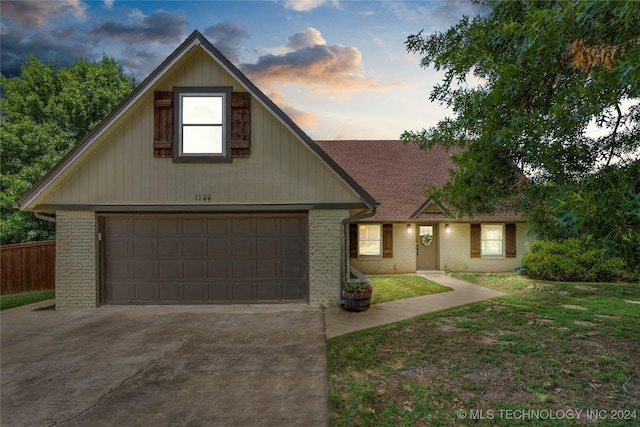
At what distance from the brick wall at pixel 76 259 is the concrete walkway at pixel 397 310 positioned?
671 centimetres

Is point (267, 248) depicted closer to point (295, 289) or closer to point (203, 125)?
point (295, 289)

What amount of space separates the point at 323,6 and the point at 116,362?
12233 mm

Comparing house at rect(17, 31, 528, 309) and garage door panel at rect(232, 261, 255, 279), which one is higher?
house at rect(17, 31, 528, 309)

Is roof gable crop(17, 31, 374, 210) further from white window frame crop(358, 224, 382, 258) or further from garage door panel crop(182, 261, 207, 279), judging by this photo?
white window frame crop(358, 224, 382, 258)

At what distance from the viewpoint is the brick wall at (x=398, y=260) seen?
1373 centimetres

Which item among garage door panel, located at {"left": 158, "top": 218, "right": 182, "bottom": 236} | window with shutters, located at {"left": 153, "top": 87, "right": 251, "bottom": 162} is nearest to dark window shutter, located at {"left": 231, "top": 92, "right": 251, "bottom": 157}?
window with shutters, located at {"left": 153, "top": 87, "right": 251, "bottom": 162}

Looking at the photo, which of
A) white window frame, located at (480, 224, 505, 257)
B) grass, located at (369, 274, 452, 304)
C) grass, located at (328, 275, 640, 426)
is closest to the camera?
grass, located at (328, 275, 640, 426)

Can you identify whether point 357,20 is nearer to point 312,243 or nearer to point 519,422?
point 312,243

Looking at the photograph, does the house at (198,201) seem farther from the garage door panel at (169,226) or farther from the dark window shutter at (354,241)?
the dark window shutter at (354,241)

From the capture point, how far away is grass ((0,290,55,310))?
29.6 feet

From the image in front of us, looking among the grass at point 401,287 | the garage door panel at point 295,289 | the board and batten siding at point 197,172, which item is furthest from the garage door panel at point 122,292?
the grass at point 401,287

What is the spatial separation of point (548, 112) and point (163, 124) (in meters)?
8.74

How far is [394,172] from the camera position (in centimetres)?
1578

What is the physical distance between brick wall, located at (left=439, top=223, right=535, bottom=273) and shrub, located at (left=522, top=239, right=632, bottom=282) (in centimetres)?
125
